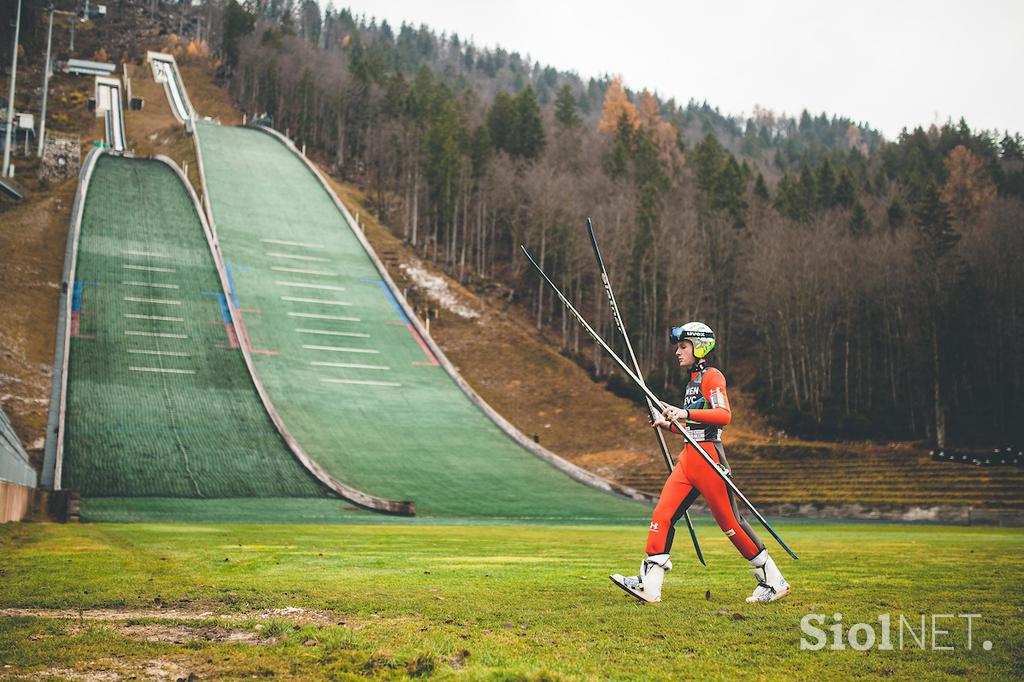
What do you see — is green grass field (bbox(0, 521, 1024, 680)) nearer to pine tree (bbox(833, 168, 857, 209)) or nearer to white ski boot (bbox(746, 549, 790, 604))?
white ski boot (bbox(746, 549, 790, 604))

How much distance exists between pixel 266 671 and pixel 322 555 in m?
6.30

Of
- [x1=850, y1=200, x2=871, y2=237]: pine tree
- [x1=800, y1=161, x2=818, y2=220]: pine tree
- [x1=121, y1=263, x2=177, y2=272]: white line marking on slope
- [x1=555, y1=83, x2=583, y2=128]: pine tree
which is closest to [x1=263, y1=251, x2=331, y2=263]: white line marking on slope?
[x1=121, y1=263, x2=177, y2=272]: white line marking on slope

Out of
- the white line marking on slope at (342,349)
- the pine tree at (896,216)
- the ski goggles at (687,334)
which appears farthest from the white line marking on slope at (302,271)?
the ski goggles at (687,334)

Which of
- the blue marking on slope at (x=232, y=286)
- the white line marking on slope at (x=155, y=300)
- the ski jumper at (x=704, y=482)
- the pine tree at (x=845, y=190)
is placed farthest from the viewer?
the pine tree at (x=845, y=190)

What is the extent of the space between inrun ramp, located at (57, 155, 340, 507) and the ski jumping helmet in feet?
56.8

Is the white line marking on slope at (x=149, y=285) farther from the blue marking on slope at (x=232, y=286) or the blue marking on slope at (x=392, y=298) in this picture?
the blue marking on slope at (x=392, y=298)

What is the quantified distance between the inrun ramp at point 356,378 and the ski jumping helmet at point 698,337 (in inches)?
644

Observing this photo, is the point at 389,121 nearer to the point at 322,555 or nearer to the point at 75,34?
the point at 75,34

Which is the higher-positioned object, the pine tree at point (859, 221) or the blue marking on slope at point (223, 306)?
the pine tree at point (859, 221)

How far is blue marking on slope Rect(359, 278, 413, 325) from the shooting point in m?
41.4

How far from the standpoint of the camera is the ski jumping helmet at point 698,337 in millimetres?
7652

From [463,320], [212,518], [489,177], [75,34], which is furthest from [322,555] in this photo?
[75,34]

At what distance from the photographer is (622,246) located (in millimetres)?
52156

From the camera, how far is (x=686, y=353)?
7.74 metres
